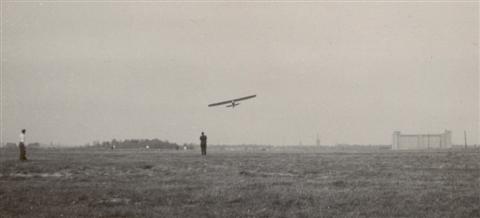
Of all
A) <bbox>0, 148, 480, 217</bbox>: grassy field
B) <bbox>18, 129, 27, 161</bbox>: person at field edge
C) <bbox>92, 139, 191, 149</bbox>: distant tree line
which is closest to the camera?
<bbox>0, 148, 480, 217</bbox>: grassy field

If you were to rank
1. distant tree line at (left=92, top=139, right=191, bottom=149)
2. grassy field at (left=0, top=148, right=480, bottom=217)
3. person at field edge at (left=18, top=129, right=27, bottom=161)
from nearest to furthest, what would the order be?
grassy field at (left=0, top=148, right=480, bottom=217)
person at field edge at (left=18, top=129, right=27, bottom=161)
distant tree line at (left=92, top=139, right=191, bottom=149)

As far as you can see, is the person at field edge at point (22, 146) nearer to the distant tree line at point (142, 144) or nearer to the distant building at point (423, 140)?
the distant tree line at point (142, 144)

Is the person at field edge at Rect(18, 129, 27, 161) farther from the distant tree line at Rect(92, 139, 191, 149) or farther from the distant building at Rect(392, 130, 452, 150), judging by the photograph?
the distant building at Rect(392, 130, 452, 150)

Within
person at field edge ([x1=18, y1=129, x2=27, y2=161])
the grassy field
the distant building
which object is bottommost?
the distant building

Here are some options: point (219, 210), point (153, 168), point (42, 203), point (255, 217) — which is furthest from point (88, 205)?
point (153, 168)

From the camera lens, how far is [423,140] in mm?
126062

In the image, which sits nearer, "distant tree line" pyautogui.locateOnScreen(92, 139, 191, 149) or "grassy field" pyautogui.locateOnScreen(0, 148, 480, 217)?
"grassy field" pyautogui.locateOnScreen(0, 148, 480, 217)

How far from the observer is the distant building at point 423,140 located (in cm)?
12406

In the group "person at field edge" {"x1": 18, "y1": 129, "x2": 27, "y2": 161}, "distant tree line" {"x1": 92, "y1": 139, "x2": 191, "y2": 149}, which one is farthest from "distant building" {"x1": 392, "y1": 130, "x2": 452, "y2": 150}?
"person at field edge" {"x1": 18, "y1": 129, "x2": 27, "y2": 161}

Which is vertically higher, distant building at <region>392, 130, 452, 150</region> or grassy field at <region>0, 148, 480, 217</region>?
grassy field at <region>0, 148, 480, 217</region>

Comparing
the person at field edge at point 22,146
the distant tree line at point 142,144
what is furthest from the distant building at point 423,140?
the person at field edge at point 22,146

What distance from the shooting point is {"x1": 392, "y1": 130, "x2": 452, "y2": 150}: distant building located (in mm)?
124062

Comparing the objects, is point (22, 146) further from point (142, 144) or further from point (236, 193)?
point (142, 144)

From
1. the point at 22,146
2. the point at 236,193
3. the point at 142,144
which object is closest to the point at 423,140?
the point at 142,144
